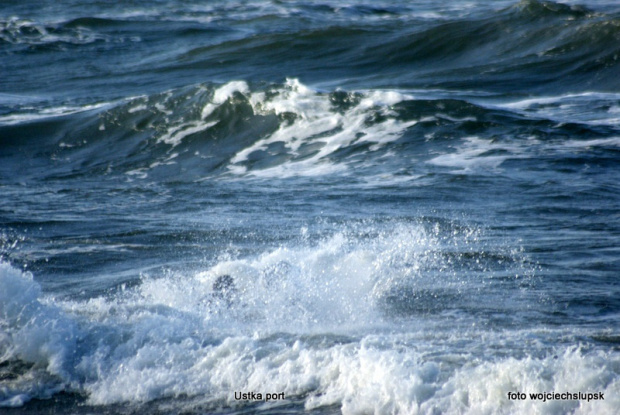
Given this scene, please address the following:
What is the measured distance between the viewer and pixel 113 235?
23.0 ft

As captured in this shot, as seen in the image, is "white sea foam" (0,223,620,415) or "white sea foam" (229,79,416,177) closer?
"white sea foam" (0,223,620,415)

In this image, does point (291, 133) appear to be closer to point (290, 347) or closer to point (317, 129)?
point (317, 129)

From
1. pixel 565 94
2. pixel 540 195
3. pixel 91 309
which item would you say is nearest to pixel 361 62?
pixel 565 94

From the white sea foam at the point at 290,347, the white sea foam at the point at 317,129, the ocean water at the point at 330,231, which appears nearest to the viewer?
the white sea foam at the point at 290,347

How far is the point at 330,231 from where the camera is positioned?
6707 mm

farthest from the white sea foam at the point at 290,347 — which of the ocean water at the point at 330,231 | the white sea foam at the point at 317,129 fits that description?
the white sea foam at the point at 317,129

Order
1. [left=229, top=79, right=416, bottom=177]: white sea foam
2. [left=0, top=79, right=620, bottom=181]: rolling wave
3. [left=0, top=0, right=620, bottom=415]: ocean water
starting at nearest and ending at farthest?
[left=0, top=0, right=620, bottom=415]: ocean water → [left=0, top=79, right=620, bottom=181]: rolling wave → [left=229, top=79, right=416, bottom=177]: white sea foam

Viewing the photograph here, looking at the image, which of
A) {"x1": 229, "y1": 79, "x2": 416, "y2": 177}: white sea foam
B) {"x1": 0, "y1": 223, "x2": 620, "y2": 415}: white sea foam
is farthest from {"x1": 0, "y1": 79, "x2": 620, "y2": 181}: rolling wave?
{"x1": 0, "y1": 223, "x2": 620, "y2": 415}: white sea foam

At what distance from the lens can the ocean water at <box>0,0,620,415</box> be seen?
4.06 meters

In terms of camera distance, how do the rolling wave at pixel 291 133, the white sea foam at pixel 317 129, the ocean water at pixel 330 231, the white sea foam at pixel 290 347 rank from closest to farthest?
the white sea foam at pixel 290 347, the ocean water at pixel 330 231, the rolling wave at pixel 291 133, the white sea foam at pixel 317 129

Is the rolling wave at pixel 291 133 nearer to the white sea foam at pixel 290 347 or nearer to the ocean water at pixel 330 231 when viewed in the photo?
the ocean water at pixel 330 231

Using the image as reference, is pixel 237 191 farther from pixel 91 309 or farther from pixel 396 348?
pixel 396 348

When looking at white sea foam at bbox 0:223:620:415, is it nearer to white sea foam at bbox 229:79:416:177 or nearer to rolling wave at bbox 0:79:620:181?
rolling wave at bbox 0:79:620:181

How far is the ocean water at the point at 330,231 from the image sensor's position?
4.06 metres
